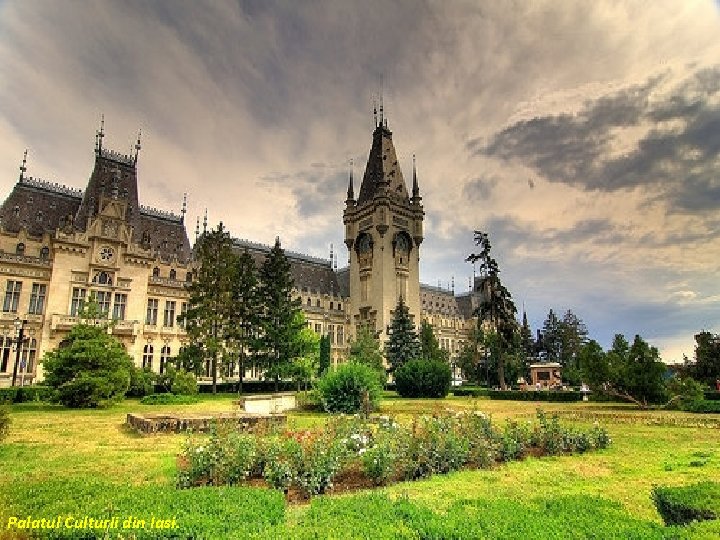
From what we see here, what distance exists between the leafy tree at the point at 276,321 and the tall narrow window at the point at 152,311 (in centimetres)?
1392

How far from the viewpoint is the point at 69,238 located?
42969 millimetres

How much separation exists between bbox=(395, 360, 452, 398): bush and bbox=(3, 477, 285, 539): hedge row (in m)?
32.8

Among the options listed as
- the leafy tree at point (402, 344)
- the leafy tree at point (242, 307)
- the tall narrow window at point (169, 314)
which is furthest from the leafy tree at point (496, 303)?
the tall narrow window at point (169, 314)

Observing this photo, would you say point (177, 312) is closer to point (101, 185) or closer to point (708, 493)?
point (101, 185)

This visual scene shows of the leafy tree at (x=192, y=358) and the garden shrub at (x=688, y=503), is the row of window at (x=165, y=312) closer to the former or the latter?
the leafy tree at (x=192, y=358)

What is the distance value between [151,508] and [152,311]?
1967 inches

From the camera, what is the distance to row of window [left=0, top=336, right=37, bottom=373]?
128ft

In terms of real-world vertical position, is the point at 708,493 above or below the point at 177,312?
below

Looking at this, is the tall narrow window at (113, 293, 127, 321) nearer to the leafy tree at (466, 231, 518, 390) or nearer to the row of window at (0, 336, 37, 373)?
the row of window at (0, 336, 37, 373)

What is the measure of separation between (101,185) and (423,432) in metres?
50.7

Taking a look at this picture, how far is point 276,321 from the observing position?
44.7 meters

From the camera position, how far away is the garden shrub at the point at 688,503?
5.50 meters

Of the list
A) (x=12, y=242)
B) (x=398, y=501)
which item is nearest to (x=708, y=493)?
(x=398, y=501)

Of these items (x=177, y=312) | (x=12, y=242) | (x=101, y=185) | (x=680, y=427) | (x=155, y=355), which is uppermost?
(x=101, y=185)
